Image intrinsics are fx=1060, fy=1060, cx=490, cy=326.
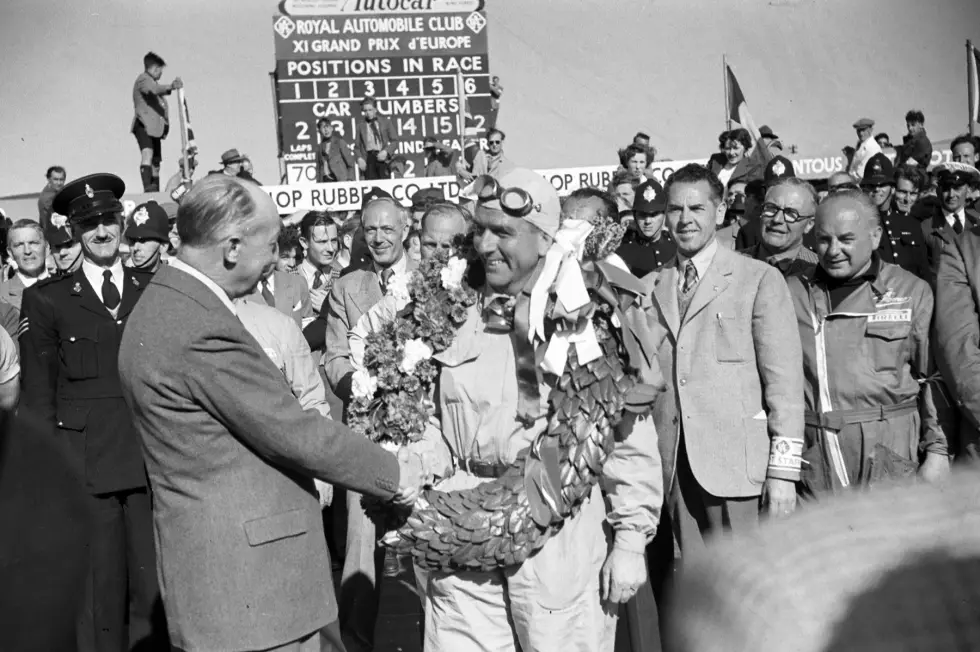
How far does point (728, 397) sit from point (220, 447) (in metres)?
2.29

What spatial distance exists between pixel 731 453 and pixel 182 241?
2.45m

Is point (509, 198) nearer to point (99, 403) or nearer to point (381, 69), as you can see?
point (99, 403)

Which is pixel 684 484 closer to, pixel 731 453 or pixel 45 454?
pixel 731 453

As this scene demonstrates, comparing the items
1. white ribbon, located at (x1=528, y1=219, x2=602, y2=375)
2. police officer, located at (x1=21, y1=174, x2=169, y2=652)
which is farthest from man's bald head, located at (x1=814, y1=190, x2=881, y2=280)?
police officer, located at (x1=21, y1=174, x2=169, y2=652)

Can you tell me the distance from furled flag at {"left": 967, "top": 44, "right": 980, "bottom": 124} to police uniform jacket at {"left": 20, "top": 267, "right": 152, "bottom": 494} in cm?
1335

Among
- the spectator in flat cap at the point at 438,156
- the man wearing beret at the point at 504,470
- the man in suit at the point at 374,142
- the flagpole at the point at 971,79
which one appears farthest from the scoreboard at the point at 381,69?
the man wearing beret at the point at 504,470

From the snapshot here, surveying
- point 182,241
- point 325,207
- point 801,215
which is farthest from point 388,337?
point 325,207

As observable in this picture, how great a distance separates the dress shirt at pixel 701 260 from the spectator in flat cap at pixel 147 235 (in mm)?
3092

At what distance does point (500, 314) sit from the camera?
139 inches

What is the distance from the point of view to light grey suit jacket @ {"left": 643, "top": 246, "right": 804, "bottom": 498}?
4.39 meters

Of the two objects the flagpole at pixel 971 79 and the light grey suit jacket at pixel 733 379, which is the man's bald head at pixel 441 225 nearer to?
the light grey suit jacket at pixel 733 379

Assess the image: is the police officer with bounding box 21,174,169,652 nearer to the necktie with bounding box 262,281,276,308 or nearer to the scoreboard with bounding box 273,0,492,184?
the necktie with bounding box 262,281,276,308

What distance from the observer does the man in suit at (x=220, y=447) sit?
116 inches

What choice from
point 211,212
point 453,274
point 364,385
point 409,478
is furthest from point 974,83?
point 211,212
